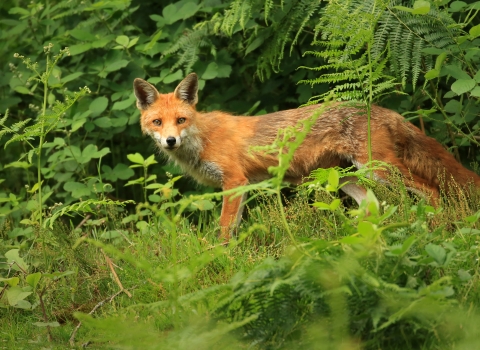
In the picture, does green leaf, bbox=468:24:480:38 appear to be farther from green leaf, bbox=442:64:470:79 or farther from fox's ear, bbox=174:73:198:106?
fox's ear, bbox=174:73:198:106

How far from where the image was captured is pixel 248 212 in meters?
6.62

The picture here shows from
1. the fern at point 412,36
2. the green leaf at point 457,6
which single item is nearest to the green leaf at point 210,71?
the fern at point 412,36

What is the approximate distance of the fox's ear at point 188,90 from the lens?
702 centimetres

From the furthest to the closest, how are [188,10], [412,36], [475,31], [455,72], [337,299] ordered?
[188,10] → [412,36] → [455,72] → [475,31] → [337,299]

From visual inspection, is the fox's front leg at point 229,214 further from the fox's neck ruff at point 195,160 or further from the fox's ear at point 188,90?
the fox's ear at point 188,90

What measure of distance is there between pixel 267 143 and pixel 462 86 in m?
2.18

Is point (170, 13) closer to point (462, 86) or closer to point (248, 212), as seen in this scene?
point (248, 212)

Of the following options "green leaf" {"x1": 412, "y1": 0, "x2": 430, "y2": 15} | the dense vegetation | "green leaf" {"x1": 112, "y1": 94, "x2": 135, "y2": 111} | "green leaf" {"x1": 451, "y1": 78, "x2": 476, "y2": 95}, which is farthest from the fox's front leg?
"green leaf" {"x1": 412, "y1": 0, "x2": 430, "y2": 15}

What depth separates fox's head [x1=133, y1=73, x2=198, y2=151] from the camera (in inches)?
270

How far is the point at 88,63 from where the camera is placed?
314 inches

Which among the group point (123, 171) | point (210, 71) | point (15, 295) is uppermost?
point (210, 71)

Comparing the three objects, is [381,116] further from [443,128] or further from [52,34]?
[52,34]

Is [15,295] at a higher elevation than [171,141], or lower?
lower

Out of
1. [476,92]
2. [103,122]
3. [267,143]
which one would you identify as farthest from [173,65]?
[476,92]
